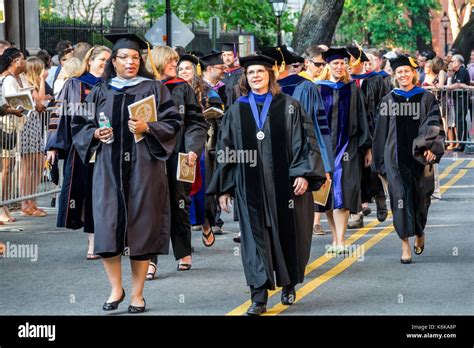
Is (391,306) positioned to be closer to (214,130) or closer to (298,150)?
(298,150)

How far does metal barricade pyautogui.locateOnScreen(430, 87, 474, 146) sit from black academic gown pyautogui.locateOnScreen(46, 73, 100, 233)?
13.4 m

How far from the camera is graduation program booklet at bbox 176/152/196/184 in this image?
11977 mm

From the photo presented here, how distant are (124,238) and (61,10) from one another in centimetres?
2996

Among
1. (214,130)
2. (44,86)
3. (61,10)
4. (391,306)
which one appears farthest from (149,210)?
(61,10)

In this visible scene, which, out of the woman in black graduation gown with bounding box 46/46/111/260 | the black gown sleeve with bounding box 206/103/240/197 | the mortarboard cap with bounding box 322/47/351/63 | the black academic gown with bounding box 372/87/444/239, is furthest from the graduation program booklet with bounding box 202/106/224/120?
the black gown sleeve with bounding box 206/103/240/197

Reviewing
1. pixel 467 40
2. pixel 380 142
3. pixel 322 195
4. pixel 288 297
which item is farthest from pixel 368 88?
pixel 467 40

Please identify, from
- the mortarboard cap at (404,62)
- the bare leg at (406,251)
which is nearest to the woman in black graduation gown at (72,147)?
the mortarboard cap at (404,62)

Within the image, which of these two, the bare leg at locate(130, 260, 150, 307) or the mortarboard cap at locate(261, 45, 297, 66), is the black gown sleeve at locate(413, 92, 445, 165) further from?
the bare leg at locate(130, 260, 150, 307)

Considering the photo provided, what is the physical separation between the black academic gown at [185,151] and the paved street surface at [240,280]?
0.35 m

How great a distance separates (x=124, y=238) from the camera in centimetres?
990

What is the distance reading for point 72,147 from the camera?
1305 cm

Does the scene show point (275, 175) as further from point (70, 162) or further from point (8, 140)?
point (8, 140)

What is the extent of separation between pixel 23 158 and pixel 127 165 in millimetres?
7081
